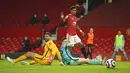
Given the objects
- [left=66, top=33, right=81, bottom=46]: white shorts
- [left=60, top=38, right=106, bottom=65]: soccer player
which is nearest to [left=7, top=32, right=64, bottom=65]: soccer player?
[left=60, top=38, right=106, bottom=65]: soccer player

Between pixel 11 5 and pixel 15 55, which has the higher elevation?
pixel 11 5

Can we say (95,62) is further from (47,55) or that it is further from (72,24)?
(72,24)

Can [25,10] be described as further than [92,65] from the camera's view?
Yes

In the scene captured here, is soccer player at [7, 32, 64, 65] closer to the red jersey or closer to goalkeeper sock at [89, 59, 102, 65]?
goalkeeper sock at [89, 59, 102, 65]

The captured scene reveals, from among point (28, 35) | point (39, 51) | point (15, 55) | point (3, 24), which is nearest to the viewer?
point (15, 55)

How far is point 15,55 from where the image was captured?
988 inches

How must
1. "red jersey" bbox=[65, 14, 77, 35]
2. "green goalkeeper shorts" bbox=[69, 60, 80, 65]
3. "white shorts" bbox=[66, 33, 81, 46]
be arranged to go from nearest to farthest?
"green goalkeeper shorts" bbox=[69, 60, 80, 65]
"white shorts" bbox=[66, 33, 81, 46]
"red jersey" bbox=[65, 14, 77, 35]

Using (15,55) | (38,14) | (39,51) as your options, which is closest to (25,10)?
(38,14)

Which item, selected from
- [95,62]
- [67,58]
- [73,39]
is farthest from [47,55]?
[73,39]

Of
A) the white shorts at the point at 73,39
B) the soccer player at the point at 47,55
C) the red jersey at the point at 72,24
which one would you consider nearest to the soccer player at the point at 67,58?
the soccer player at the point at 47,55

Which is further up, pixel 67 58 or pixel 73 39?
pixel 73 39

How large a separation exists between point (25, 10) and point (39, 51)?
710cm

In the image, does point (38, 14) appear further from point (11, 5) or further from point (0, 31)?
point (0, 31)

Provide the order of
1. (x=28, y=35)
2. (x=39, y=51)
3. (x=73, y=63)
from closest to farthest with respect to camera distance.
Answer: (x=73, y=63), (x=39, y=51), (x=28, y=35)
